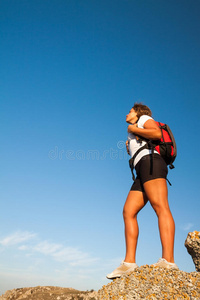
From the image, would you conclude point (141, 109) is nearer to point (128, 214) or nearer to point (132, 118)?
point (132, 118)

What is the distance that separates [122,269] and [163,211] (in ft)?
4.48

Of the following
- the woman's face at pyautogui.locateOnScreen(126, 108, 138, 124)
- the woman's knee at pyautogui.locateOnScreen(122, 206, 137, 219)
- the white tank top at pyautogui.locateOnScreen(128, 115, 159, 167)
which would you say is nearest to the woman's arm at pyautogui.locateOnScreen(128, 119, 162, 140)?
the white tank top at pyautogui.locateOnScreen(128, 115, 159, 167)

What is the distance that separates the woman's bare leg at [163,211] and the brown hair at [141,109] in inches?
67.7

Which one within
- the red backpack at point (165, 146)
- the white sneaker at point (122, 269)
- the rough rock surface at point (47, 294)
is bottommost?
the rough rock surface at point (47, 294)

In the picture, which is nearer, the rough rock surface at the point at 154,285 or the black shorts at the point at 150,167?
the rough rock surface at the point at 154,285

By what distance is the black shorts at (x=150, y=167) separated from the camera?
5395 mm

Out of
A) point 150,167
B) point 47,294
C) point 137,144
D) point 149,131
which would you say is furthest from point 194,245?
point 47,294

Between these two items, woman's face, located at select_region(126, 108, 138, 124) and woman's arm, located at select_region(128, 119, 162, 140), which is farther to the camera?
woman's face, located at select_region(126, 108, 138, 124)

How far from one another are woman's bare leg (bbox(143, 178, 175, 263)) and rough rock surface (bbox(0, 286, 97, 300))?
1.78 meters

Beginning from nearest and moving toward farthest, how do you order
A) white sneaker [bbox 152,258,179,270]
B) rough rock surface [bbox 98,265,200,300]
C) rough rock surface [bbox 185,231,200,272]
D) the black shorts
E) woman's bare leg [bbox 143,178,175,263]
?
rough rock surface [bbox 98,265,200,300] < white sneaker [bbox 152,258,179,270] < woman's bare leg [bbox 143,178,175,263] < the black shorts < rough rock surface [bbox 185,231,200,272]

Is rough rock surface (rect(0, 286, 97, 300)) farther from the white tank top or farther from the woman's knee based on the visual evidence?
the white tank top

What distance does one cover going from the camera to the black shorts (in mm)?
5395

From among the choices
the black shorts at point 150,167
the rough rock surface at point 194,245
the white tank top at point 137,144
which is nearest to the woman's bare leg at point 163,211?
the black shorts at point 150,167

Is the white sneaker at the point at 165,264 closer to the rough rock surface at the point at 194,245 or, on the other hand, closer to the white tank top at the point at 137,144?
the rough rock surface at the point at 194,245
